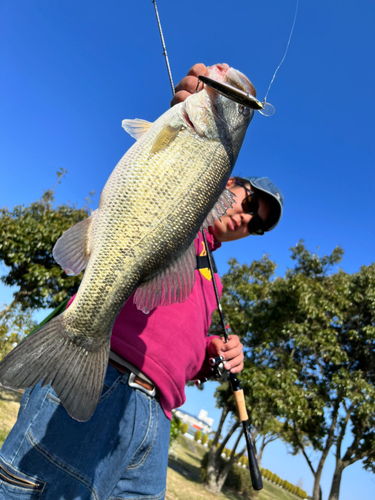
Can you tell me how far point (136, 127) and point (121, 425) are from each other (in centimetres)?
138

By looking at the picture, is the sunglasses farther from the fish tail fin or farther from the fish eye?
the fish tail fin

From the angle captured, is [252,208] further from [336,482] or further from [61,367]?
[336,482]

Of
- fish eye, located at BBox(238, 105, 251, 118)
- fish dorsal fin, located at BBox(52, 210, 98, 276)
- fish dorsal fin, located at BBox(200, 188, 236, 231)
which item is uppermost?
fish eye, located at BBox(238, 105, 251, 118)

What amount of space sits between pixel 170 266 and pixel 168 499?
10656 millimetres

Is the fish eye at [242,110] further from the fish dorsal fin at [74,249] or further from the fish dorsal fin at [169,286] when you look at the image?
the fish dorsal fin at [74,249]

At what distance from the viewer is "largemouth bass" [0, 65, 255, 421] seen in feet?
4.14

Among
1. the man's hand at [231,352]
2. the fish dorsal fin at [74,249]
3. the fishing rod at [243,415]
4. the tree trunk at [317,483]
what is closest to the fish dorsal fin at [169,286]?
the fish dorsal fin at [74,249]

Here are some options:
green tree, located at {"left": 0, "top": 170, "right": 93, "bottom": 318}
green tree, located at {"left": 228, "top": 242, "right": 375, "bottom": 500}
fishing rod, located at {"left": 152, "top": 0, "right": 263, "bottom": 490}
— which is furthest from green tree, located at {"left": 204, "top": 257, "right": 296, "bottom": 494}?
fishing rod, located at {"left": 152, "top": 0, "right": 263, "bottom": 490}

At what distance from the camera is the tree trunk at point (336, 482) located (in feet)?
44.3

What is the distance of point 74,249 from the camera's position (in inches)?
57.9

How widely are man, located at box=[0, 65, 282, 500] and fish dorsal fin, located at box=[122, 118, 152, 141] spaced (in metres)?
0.30

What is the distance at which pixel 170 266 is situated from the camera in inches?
60.0

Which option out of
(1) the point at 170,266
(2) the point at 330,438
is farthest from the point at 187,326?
(2) the point at 330,438

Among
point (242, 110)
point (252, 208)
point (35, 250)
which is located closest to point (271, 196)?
point (252, 208)
